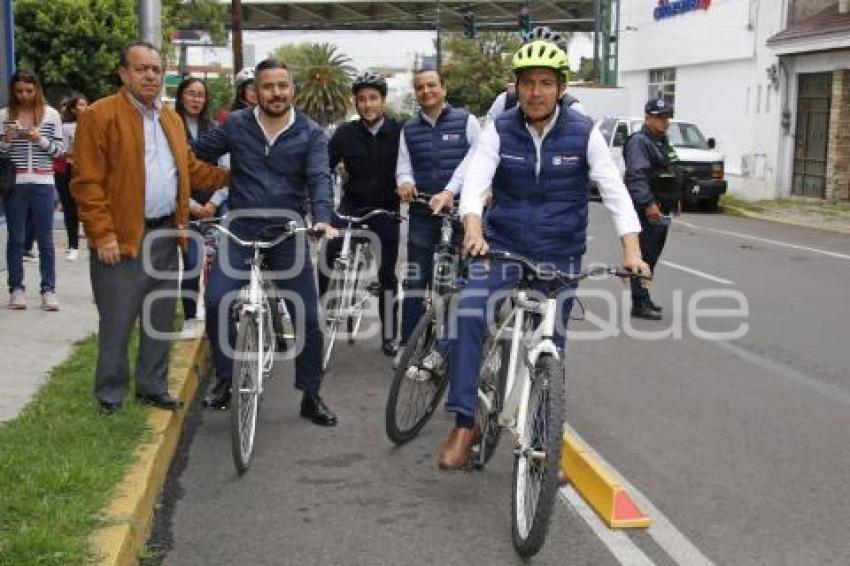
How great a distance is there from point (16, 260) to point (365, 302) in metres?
2.83

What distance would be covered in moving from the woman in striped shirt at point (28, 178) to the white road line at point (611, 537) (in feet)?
17.1

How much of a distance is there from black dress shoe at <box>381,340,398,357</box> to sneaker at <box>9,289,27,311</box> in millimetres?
2954

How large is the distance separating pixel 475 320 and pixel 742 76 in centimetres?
2706

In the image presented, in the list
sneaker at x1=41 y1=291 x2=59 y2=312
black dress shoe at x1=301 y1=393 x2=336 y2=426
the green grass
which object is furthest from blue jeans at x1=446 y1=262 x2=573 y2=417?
sneaker at x1=41 y1=291 x2=59 y2=312

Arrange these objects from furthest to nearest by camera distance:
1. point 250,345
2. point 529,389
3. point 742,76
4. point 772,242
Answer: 1. point 742,76
2. point 772,242
3. point 250,345
4. point 529,389

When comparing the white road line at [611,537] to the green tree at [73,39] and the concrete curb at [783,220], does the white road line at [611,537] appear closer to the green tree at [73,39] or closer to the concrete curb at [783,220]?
the concrete curb at [783,220]

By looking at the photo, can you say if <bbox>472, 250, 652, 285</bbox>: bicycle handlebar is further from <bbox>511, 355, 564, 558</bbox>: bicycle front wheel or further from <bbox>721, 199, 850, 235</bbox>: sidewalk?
<bbox>721, 199, 850, 235</bbox>: sidewalk

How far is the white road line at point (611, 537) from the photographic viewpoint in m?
4.32

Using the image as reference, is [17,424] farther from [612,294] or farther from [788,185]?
[788,185]

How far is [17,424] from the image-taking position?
5.36 m

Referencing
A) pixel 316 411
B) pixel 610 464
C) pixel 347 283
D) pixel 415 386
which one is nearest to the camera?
pixel 610 464

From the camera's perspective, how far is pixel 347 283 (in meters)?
7.88

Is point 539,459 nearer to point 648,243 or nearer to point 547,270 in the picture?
point 547,270

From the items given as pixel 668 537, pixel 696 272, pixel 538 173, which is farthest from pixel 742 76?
pixel 668 537
